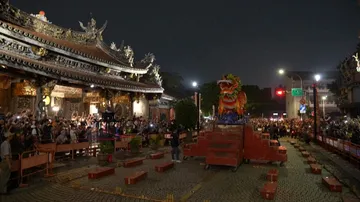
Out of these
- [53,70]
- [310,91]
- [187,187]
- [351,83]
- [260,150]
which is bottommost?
[187,187]

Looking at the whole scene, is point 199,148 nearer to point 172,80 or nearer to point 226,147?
point 226,147

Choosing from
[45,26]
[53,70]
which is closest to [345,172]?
[53,70]

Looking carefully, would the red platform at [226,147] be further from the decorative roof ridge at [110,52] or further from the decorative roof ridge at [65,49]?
the decorative roof ridge at [110,52]

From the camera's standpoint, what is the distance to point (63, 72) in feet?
59.1

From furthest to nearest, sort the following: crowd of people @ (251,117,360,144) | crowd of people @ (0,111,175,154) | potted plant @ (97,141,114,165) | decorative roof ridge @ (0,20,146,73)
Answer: decorative roof ridge @ (0,20,146,73) → crowd of people @ (251,117,360,144) → potted plant @ (97,141,114,165) → crowd of people @ (0,111,175,154)

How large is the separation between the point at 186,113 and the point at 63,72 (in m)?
11.3

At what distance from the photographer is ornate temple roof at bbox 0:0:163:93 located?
16703mm

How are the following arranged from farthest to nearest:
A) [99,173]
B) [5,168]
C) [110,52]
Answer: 1. [110,52]
2. [99,173]
3. [5,168]

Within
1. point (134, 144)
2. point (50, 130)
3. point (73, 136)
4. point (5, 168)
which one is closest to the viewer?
point (5, 168)

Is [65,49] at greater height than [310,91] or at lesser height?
lesser

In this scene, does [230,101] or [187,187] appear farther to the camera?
[230,101]

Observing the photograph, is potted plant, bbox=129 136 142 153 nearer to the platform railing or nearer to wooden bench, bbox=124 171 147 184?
the platform railing

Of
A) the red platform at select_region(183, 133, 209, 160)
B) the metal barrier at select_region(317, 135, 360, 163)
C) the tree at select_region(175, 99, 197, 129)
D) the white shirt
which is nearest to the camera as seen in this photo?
the metal barrier at select_region(317, 135, 360, 163)

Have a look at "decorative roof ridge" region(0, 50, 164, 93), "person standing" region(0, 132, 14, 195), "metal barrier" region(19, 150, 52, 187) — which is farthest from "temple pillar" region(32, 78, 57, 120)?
"person standing" region(0, 132, 14, 195)
